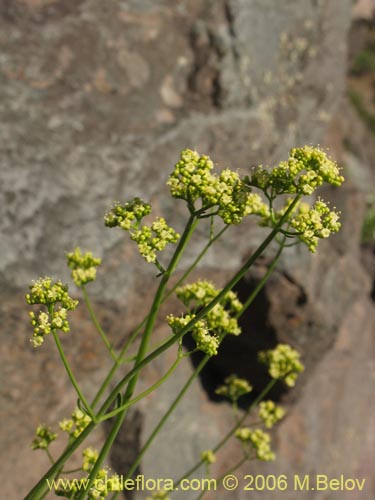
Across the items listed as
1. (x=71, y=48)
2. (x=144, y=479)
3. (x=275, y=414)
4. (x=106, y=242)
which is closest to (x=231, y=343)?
(x=144, y=479)

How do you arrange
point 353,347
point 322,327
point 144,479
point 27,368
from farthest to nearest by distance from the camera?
point 353,347
point 322,327
point 144,479
point 27,368

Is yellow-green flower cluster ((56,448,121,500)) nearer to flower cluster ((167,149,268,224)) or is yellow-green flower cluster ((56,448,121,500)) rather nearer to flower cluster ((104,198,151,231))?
flower cluster ((104,198,151,231))

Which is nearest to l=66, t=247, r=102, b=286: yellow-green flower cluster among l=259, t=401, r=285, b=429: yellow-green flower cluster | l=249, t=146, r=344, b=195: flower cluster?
l=249, t=146, r=344, b=195: flower cluster

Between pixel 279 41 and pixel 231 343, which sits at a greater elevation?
pixel 279 41

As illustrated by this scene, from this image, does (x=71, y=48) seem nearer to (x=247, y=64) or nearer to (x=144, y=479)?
(x=247, y=64)

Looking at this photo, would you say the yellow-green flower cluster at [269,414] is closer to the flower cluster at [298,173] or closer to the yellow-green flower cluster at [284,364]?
the yellow-green flower cluster at [284,364]

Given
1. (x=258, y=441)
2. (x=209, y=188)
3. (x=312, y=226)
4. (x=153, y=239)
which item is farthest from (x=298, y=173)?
(x=258, y=441)

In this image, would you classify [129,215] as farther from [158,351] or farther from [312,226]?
[312,226]
